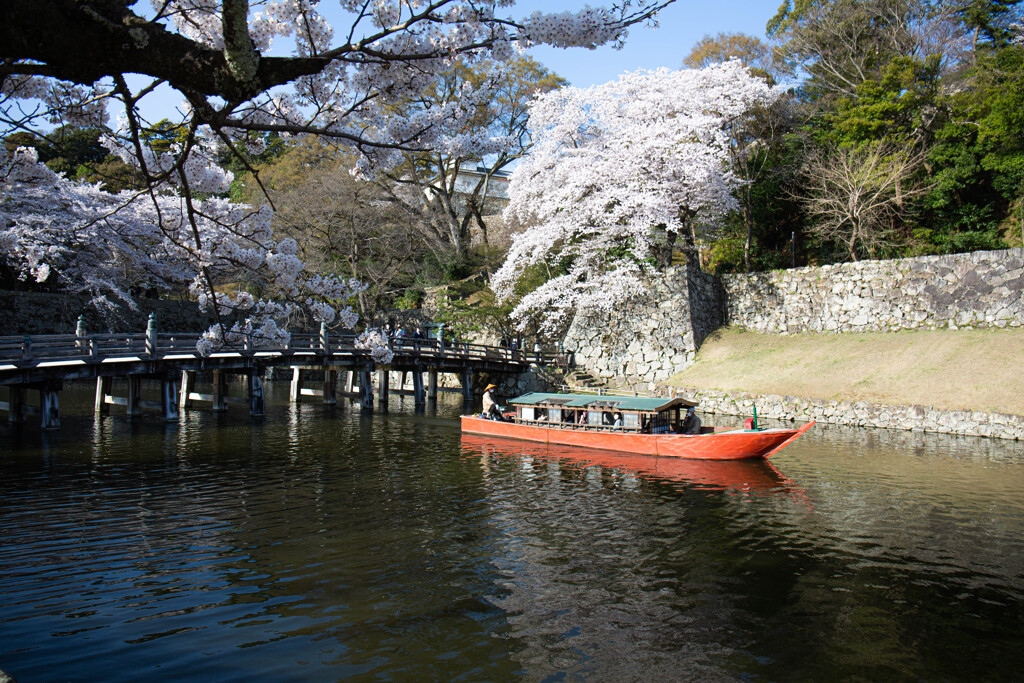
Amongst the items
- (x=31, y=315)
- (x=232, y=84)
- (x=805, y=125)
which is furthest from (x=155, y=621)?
(x=805, y=125)

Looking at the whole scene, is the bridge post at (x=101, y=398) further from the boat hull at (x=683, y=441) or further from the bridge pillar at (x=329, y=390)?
the boat hull at (x=683, y=441)

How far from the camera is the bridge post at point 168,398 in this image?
24219 mm

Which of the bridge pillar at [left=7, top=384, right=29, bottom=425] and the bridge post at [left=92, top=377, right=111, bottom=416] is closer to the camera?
the bridge pillar at [left=7, top=384, right=29, bottom=425]

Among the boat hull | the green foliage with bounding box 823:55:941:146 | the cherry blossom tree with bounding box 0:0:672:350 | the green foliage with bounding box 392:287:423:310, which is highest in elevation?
the green foliage with bounding box 823:55:941:146

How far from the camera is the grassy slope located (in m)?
23.3

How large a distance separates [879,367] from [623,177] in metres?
14.9

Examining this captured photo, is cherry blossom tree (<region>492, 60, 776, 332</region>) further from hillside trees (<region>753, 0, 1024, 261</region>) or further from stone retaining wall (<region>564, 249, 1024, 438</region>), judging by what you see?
hillside trees (<region>753, 0, 1024, 261</region>)

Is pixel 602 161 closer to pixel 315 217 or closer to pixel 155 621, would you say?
pixel 315 217

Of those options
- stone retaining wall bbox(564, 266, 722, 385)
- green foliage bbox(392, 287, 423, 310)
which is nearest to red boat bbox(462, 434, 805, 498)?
stone retaining wall bbox(564, 266, 722, 385)

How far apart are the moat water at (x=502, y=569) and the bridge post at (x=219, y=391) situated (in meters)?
8.77

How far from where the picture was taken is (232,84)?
458cm

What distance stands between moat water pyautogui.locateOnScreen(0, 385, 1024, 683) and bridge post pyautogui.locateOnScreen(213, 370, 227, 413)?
877 centimetres

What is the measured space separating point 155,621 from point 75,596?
5.23ft

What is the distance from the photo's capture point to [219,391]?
27.2 m
